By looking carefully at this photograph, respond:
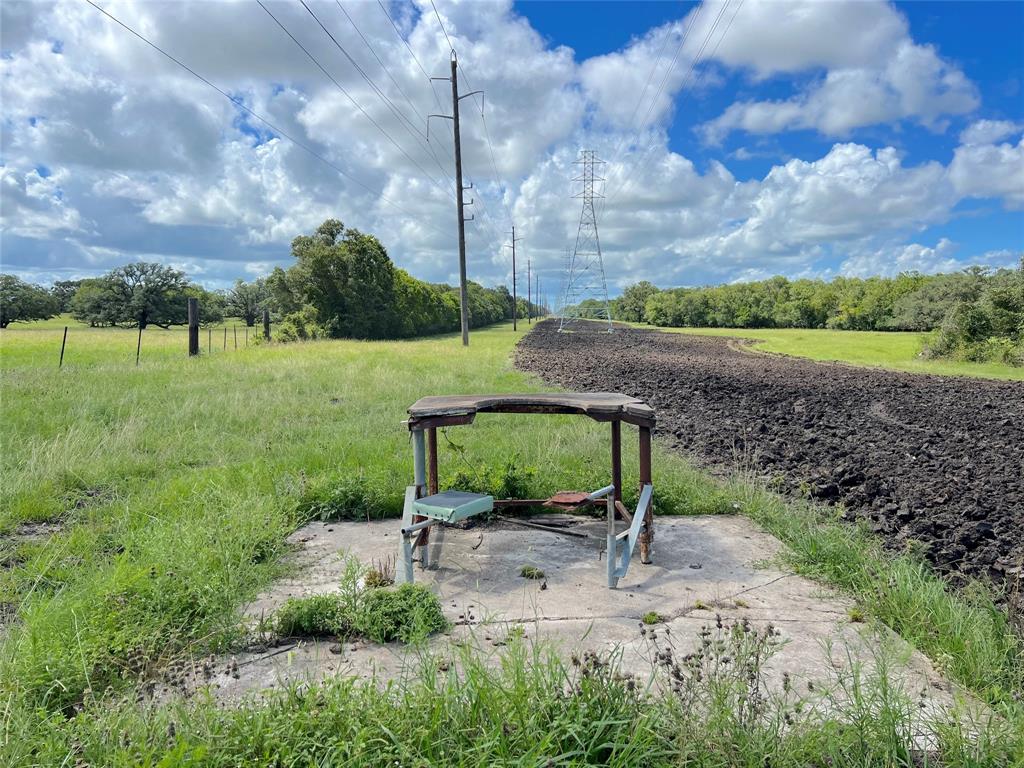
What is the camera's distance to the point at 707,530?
17.8 ft

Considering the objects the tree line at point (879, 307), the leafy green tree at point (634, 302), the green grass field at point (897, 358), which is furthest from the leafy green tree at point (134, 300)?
the leafy green tree at point (634, 302)

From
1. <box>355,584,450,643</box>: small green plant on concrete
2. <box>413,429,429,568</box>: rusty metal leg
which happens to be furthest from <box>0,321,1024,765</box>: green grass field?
<box>413,429,429,568</box>: rusty metal leg

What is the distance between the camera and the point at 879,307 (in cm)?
6944

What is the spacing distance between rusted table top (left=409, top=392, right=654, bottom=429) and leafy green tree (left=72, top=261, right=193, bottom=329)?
73791mm

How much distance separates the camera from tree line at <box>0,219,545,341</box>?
45250 mm

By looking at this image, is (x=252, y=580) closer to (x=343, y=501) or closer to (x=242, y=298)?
(x=343, y=501)

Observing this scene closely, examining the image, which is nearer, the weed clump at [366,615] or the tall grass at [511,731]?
the tall grass at [511,731]

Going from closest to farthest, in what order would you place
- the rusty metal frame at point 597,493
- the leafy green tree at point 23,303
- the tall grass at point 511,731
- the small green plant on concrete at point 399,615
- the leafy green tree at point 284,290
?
the tall grass at point 511,731, the small green plant on concrete at point 399,615, the rusty metal frame at point 597,493, the leafy green tree at point 284,290, the leafy green tree at point 23,303

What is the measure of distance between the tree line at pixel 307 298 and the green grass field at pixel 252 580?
108 ft

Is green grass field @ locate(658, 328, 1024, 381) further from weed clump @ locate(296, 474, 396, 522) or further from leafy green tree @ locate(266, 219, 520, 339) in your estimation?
leafy green tree @ locate(266, 219, 520, 339)

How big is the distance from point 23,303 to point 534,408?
81.7 m

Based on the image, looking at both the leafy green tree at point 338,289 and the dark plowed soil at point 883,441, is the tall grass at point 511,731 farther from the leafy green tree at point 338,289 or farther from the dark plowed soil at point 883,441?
the leafy green tree at point 338,289

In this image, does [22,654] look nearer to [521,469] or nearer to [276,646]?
[276,646]

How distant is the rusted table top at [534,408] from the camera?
4516 millimetres
